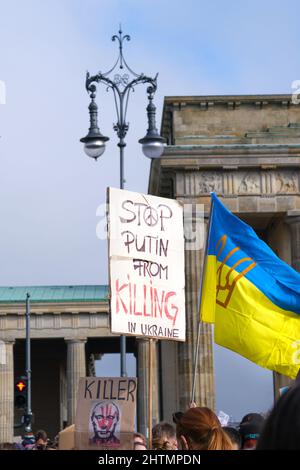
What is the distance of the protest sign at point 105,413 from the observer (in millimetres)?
10656

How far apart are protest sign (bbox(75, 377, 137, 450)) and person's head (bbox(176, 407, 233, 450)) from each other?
9.45 ft

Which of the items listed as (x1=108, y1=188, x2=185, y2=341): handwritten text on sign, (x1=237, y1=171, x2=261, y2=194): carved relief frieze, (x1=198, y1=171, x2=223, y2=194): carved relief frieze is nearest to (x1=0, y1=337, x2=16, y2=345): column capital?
(x1=198, y1=171, x2=223, y2=194): carved relief frieze

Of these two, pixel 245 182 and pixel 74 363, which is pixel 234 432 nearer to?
pixel 245 182

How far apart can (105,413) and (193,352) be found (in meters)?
32.7

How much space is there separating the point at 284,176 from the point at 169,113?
217 inches

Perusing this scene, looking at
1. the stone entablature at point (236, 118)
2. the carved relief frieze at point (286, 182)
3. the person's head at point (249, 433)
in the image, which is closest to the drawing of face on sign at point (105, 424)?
the person's head at point (249, 433)

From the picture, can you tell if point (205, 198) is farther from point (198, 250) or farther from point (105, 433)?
point (105, 433)

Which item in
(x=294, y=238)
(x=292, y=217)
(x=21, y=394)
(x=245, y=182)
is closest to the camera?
(x=245, y=182)

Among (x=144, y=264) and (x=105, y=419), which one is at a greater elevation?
(x=144, y=264)

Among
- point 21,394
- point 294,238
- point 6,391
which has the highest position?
point 294,238

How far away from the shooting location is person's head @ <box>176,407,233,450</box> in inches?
290

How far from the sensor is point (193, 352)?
43438 millimetres

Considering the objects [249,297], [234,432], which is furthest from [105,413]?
[249,297]

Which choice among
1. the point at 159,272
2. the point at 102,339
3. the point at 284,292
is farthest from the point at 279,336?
the point at 102,339
